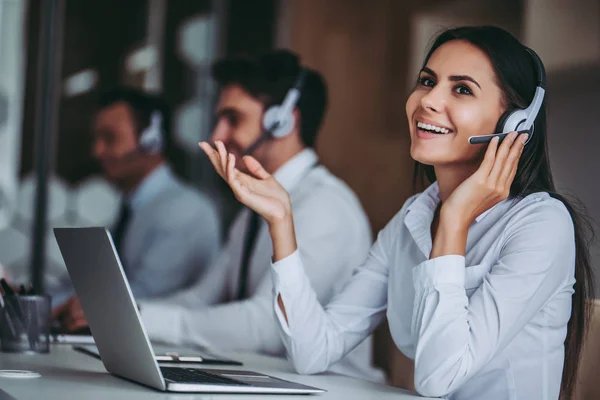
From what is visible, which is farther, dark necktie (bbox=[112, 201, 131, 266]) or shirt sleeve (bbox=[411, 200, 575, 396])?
dark necktie (bbox=[112, 201, 131, 266])

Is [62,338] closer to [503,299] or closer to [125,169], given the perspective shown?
[503,299]

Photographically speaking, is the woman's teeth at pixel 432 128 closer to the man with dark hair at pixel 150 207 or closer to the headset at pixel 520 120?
the headset at pixel 520 120

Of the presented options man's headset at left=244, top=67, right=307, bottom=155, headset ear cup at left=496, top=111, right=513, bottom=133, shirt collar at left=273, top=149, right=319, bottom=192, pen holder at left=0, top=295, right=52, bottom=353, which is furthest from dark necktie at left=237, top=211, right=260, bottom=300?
headset ear cup at left=496, top=111, right=513, bottom=133

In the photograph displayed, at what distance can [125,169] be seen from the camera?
4371mm

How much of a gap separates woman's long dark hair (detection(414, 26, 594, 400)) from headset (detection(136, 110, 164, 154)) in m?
2.57

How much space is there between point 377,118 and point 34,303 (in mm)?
2686

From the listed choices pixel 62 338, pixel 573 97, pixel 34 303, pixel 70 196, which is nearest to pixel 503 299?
pixel 34 303

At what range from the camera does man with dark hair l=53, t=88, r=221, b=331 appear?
3.89 metres

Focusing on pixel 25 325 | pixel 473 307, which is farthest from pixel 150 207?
pixel 473 307

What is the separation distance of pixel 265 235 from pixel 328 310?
91 centimetres

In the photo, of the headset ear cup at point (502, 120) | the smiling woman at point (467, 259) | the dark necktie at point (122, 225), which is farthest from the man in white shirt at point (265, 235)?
the dark necktie at point (122, 225)

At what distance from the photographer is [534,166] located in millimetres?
1872

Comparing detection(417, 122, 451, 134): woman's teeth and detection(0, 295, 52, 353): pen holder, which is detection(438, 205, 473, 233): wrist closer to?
detection(417, 122, 451, 134): woman's teeth

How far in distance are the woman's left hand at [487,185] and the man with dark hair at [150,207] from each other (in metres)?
2.18
